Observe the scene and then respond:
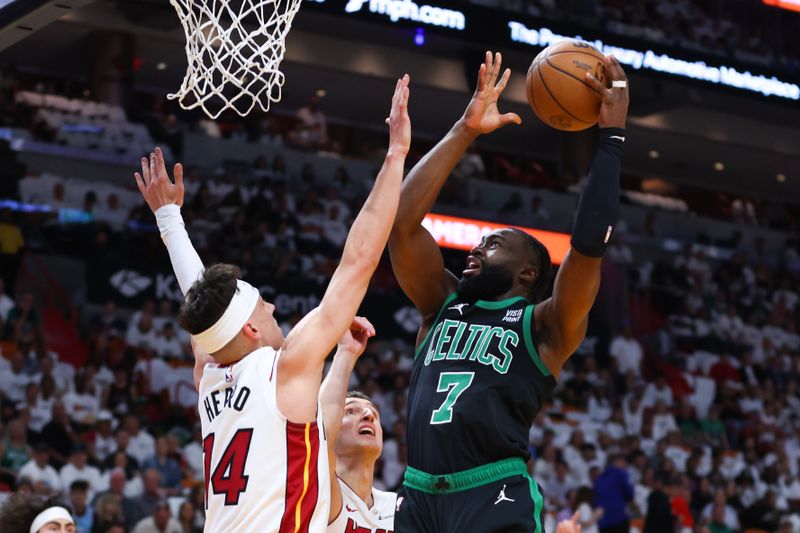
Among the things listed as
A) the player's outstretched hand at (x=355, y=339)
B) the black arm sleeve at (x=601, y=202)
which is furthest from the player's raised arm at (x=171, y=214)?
the black arm sleeve at (x=601, y=202)

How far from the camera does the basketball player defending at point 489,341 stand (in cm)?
412

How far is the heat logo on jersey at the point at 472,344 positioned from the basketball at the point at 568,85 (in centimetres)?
80

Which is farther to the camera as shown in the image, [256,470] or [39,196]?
[39,196]

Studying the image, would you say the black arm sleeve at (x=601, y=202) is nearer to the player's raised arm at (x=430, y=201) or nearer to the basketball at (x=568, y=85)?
the basketball at (x=568, y=85)

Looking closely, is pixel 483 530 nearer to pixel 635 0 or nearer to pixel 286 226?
pixel 286 226

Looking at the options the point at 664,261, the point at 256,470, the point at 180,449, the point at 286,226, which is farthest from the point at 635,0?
the point at 256,470

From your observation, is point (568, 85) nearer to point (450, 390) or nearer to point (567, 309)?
point (567, 309)

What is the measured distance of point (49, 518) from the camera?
5371 millimetres

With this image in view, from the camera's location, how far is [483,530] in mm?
4078

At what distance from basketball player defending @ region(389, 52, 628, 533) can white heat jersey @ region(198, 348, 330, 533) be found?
1.92ft

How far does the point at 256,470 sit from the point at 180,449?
8230mm

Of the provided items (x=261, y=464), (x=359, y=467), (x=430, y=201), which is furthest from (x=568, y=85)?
(x=359, y=467)

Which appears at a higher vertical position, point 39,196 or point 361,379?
point 39,196

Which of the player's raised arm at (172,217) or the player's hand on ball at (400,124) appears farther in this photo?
the player's raised arm at (172,217)
